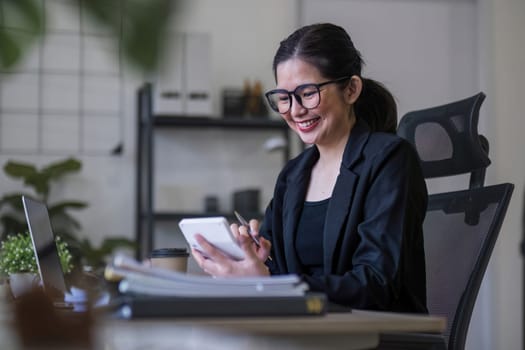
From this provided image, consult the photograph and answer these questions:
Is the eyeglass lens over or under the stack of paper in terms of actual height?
over

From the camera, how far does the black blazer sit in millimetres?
1394

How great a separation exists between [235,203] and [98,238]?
32.1 inches

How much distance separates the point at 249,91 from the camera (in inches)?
183

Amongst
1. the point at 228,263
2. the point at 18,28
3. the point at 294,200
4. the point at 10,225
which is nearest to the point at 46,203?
the point at 10,225

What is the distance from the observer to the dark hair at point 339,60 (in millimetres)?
1795

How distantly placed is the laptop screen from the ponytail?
78cm

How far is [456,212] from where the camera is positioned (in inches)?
72.3

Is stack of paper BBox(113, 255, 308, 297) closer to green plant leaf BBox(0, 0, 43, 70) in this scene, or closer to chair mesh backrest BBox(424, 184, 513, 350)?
green plant leaf BBox(0, 0, 43, 70)

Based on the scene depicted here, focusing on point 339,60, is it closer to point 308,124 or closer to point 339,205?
point 308,124

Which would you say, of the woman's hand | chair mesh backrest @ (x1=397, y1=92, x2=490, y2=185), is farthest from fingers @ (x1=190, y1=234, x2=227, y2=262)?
chair mesh backrest @ (x1=397, y1=92, x2=490, y2=185)

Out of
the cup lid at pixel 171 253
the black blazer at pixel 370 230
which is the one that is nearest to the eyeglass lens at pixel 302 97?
the black blazer at pixel 370 230

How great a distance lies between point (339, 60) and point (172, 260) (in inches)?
25.5

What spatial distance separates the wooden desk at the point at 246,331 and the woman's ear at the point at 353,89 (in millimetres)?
1018

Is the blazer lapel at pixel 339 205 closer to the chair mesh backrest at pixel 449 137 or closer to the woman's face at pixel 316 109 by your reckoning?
the woman's face at pixel 316 109
